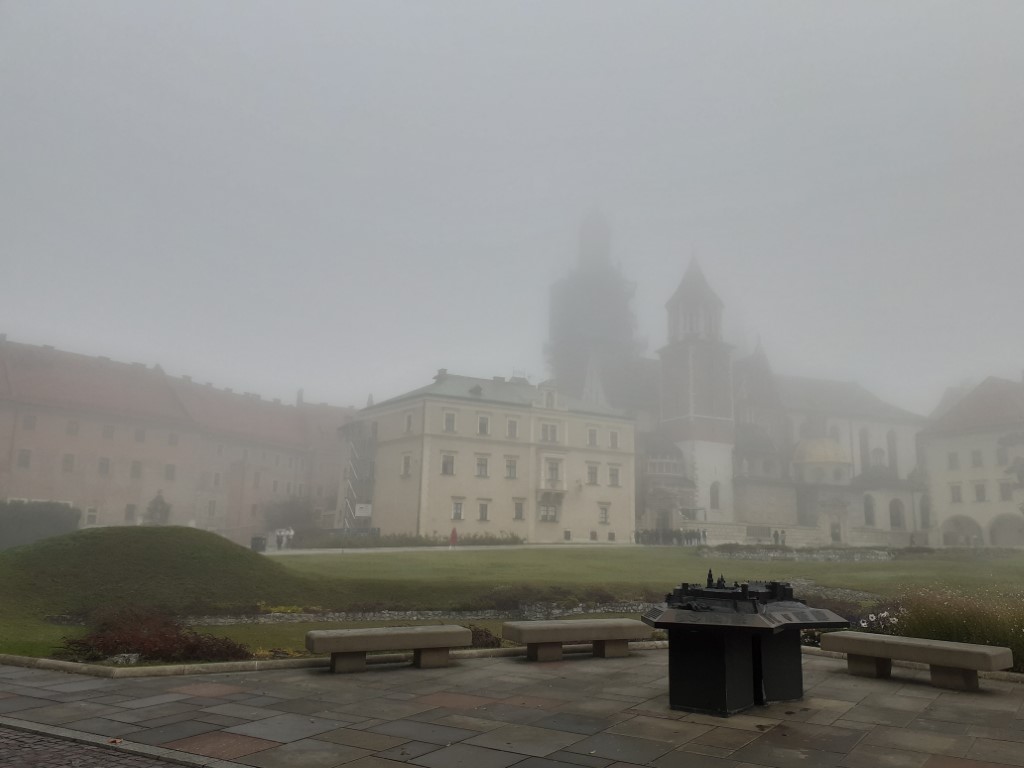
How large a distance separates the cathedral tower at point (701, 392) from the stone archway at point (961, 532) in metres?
19.4

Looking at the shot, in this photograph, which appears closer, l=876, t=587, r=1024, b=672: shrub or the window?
l=876, t=587, r=1024, b=672: shrub

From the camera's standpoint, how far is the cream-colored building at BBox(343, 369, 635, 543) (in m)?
55.6

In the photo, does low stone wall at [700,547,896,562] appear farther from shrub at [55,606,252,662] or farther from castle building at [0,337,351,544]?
castle building at [0,337,351,544]

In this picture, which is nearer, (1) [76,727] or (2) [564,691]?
(1) [76,727]

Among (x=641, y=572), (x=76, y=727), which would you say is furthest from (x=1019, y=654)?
(x=641, y=572)

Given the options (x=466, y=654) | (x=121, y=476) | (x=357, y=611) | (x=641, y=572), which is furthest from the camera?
(x=121, y=476)

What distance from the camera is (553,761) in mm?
6043

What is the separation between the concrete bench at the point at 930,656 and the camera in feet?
29.4

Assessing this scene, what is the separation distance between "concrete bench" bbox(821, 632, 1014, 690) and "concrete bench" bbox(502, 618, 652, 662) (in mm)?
2827

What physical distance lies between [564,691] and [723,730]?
2319 millimetres

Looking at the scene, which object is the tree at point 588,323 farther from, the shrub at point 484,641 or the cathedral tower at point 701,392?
the shrub at point 484,641

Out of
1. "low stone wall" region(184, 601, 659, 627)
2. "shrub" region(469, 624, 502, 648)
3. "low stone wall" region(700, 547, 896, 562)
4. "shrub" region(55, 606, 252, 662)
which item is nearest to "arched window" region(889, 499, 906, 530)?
"low stone wall" region(700, 547, 896, 562)

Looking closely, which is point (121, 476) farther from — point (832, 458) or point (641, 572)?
point (832, 458)

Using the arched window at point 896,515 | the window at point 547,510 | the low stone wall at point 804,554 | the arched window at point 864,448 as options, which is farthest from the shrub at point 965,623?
the arched window at point 864,448
